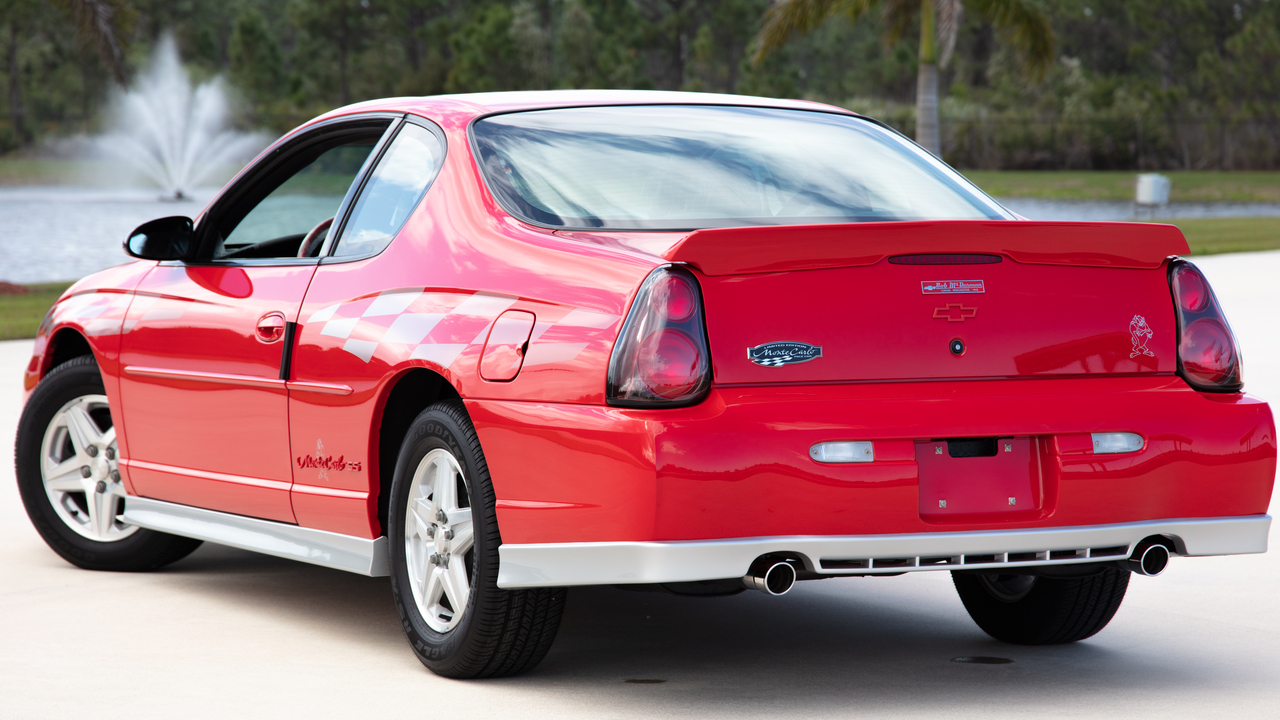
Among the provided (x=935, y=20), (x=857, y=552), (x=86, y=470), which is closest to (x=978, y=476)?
(x=857, y=552)

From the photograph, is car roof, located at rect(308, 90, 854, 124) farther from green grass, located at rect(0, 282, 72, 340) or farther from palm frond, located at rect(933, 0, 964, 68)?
palm frond, located at rect(933, 0, 964, 68)

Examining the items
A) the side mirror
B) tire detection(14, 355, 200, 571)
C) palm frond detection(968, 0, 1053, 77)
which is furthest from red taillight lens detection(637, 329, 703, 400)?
palm frond detection(968, 0, 1053, 77)

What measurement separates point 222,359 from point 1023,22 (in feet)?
88.4

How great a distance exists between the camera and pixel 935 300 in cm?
395

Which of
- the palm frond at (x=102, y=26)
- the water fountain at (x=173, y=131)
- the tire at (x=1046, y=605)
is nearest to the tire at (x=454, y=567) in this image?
the tire at (x=1046, y=605)

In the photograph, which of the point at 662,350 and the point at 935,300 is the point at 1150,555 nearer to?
the point at 935,300

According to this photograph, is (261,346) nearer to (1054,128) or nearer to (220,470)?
(220,470)

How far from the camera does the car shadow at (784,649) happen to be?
425 cm

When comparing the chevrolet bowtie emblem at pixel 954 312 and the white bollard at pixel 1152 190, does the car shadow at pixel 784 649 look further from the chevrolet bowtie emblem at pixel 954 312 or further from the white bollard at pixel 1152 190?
the white bollard at pixel 1152 190

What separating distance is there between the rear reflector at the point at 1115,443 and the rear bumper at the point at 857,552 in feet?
0.60

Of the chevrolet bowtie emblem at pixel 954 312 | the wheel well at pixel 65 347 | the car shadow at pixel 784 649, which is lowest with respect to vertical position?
the car shadow at pixel 784 649

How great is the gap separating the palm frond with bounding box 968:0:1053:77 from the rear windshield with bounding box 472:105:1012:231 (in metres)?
26.1

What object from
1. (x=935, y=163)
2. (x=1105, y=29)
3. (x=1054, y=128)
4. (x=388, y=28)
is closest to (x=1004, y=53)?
(x=1105, y=29)

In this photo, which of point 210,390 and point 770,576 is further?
point 210,390
